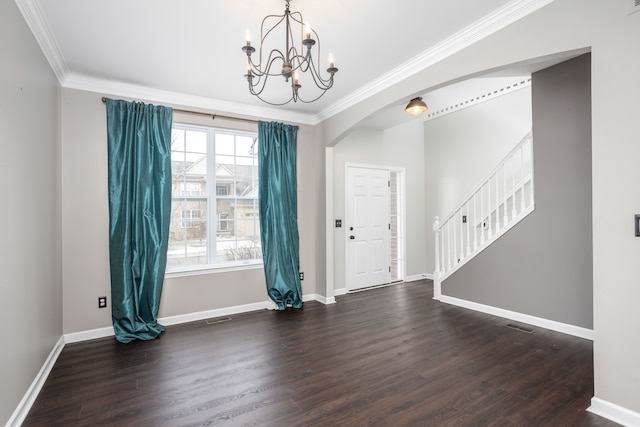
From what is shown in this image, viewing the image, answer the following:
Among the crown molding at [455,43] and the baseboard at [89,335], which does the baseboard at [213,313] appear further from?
the crown molding at [455,43]

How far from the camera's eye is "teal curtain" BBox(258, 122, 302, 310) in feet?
14.0

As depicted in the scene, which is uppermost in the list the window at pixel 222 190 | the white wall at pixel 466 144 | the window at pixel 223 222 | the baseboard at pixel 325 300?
the white wall at pixel 466 144

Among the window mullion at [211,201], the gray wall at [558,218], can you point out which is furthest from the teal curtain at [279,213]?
the gray wall at [558,218]

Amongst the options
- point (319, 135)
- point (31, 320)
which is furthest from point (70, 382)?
point (319, 135)

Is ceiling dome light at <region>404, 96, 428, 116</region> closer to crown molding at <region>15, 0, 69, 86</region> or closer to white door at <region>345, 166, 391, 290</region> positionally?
white door at <region>345, 166, 391, 290</region>

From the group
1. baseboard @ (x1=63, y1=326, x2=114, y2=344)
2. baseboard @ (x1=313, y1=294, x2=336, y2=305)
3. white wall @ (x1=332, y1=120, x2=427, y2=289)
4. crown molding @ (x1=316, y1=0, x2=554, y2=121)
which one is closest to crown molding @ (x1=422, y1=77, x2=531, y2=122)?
white wall @ (x1=332, y1=120, x2=427, y2=289)

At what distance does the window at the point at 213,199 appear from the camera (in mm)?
3910

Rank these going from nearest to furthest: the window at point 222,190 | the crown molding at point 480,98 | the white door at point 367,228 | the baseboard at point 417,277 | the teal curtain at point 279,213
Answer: the window at point 222,190, the teal curtain at point 279,213, the crown molding at point 480,98, the white door at point 367,228, the baseboard at point 417,277

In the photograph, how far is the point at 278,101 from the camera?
13.7 feet

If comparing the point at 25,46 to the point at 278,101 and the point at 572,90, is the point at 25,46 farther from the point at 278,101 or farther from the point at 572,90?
the point at 572,90

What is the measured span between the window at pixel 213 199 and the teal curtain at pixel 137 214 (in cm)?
26

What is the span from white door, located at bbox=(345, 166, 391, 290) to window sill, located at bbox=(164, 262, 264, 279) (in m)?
1.70

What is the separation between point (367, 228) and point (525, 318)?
8.54ft

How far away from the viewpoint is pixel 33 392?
2275mm
